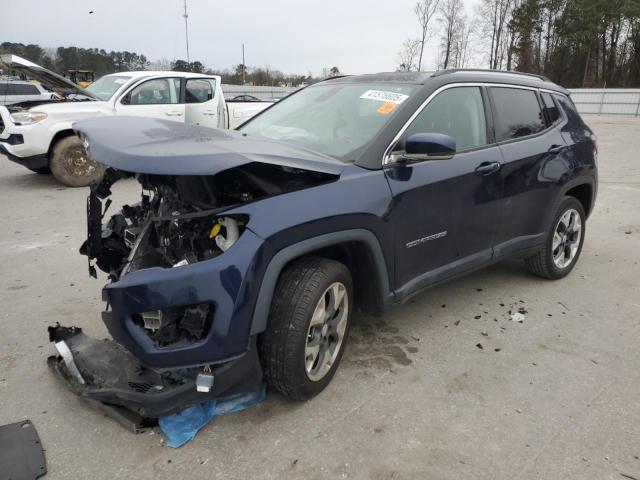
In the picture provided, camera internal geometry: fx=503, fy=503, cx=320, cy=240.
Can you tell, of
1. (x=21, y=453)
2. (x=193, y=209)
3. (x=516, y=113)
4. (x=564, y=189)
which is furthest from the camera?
(x=564, y=189)

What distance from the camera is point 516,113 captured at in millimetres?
4016

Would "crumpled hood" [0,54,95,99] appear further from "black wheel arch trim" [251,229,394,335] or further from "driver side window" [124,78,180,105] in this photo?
"black wheel arch trim" [251,229,394,335]

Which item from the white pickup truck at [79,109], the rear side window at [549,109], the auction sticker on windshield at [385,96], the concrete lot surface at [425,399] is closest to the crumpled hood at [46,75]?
the white pickup truck at [79,109]

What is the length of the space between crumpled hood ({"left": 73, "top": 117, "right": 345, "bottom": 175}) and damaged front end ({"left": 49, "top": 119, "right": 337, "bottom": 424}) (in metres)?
0.01

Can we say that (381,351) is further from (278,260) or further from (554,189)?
(554,189)

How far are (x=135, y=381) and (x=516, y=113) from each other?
338 centimetres

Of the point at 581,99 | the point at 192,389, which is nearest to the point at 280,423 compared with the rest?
the point at 192,389

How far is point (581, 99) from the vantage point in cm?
3466

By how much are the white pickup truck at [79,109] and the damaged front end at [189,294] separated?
17.3 feet

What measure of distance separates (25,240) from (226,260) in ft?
14.7

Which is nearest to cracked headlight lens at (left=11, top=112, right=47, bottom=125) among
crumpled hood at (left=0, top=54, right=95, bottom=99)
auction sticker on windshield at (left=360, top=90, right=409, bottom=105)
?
crumpled hood at (left=0, top=54, right=95, bottom=99)

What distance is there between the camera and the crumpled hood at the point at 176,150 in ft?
7.16

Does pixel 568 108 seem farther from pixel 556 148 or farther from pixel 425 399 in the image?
pixel 425 399

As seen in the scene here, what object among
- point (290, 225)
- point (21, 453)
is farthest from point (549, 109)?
point (21, 453)
